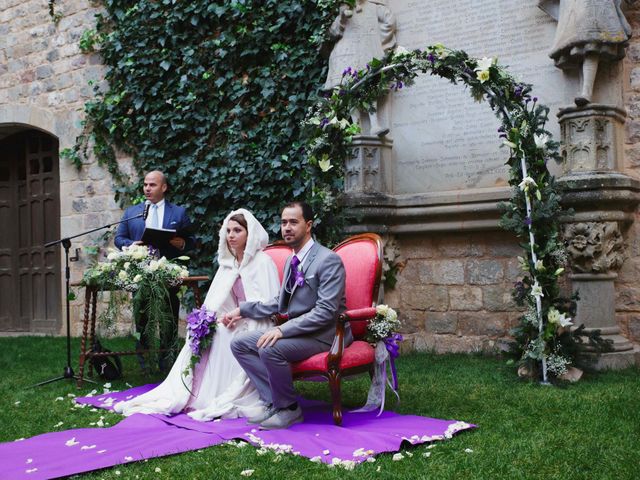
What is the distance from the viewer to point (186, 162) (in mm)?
8258

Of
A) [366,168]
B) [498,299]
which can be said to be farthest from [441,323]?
[366,168]

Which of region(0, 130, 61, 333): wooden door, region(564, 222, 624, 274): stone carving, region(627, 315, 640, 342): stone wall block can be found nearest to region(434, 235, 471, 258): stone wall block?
region(564, 222, 624, 274): stone carving

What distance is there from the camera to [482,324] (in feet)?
21.3

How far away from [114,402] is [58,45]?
620 cm

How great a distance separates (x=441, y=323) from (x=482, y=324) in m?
0.39

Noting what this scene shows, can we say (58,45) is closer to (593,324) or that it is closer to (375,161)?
(375,161)

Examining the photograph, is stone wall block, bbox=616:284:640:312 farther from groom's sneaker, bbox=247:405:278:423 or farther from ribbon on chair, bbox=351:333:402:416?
groom's sneaker, bbox=247:405:278:423

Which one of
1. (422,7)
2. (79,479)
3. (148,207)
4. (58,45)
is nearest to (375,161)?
(422,7)

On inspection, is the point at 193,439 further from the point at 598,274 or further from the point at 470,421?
the point at 598,274

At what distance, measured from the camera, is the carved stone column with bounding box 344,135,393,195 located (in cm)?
670

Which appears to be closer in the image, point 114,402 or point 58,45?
point 114,402

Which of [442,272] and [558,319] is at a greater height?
[442,272]

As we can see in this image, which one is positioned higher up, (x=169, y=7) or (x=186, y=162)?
(x=169, y=7)

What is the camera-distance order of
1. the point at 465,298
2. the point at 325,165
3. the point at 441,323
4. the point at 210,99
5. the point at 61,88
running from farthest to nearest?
the point at 61,88 → the point at 210,99 → the point at 441,323 → the point at 465,298 → the point at 325,165
